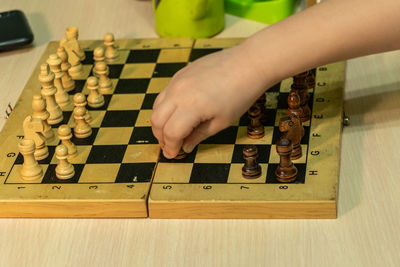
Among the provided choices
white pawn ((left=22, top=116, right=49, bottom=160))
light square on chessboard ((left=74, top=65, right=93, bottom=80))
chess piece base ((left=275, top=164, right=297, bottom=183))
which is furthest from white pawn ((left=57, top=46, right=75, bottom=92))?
chess piece base ((left=275, top=164, right=297, bottom=183))

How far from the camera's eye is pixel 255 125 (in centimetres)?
124

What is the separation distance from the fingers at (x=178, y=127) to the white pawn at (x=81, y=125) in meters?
0.19

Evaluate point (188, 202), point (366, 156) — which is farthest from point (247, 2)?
point (188, 202)

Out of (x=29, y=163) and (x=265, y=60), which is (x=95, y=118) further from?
(x=265, y=60)

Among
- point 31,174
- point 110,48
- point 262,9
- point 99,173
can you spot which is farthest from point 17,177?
point 262,9

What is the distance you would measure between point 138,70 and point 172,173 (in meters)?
0.40

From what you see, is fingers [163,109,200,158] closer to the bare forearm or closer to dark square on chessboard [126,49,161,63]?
the bare forearm

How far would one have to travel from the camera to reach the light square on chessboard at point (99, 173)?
117 centimetres

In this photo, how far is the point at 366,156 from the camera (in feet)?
3.94

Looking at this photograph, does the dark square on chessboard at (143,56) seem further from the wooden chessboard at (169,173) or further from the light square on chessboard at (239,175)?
the light square on chessboard at (239,175)

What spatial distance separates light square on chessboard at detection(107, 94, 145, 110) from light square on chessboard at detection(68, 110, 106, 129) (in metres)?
0.02

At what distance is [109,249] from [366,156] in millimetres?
456

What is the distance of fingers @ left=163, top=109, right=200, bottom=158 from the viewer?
1156 millimetres

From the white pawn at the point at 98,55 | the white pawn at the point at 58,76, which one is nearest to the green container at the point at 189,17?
the white pawn at the point at 98,55
